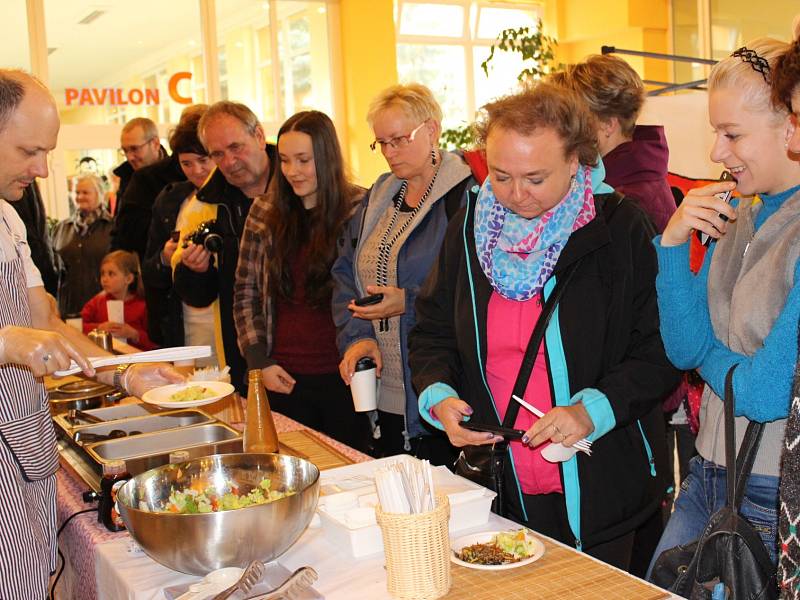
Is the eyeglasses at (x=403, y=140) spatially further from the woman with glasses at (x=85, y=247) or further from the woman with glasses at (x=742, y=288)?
the woman with glasses at (x=85, y=247)

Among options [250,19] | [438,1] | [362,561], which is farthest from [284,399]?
[438,1]

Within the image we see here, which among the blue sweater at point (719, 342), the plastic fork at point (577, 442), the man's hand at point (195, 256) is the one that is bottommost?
the plastic fork at point (577, 442)

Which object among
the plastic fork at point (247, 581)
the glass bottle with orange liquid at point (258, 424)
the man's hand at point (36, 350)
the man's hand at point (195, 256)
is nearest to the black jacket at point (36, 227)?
the man's hand at point (195, 256)

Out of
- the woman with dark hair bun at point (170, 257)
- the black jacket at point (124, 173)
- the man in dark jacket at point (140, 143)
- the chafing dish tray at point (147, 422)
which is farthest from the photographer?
the black jacket at point (124, 173)

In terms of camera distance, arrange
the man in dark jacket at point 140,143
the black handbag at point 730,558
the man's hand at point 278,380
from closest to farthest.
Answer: the black handbag at point 730,558
the man's hand at point 278,380
the man in dark jacket at point 140,143

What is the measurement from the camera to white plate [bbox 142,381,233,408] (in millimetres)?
2230

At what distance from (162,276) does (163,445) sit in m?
1.74

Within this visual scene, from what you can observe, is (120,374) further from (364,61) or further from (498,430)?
(364,61)

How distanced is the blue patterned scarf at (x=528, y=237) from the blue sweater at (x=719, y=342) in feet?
0.65

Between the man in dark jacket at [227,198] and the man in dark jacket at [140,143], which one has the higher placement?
the man in dark jacket at [140,143]

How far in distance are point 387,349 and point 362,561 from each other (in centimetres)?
121

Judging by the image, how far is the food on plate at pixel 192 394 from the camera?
7.43ft

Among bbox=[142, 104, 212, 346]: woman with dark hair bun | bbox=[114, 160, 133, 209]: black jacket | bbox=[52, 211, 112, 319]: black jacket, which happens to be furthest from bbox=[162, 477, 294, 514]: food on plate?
bbox=[52, 211, 112, 319]: black jacket

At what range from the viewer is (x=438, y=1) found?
10.7 meters
